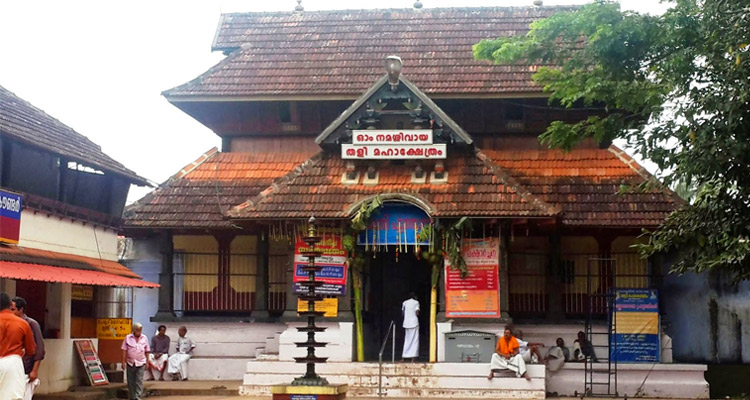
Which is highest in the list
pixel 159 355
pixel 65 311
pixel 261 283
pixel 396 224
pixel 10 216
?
pixel 396 224

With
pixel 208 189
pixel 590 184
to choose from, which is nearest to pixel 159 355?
pixel 208 189

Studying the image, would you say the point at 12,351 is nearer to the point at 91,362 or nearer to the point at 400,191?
the point at 91,362

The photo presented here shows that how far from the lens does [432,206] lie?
2005cm

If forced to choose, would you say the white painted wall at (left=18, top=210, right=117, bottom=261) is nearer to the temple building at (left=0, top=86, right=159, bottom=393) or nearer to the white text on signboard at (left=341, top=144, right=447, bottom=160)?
the temple building at (left=0, top=86, right=159, bottom=393)

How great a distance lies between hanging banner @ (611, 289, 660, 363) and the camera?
70.2ft

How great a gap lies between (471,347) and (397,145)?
4106 mm

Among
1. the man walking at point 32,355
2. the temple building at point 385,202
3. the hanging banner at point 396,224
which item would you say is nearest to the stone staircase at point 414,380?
the temple building at point 385,202

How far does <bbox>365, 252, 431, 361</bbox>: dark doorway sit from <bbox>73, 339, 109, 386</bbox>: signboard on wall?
5.57 metres

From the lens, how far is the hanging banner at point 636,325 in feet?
70.2

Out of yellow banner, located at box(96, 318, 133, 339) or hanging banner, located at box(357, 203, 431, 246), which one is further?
yellow banner, located at box(96, 318, 133, 339)

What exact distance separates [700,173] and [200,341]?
1184cm

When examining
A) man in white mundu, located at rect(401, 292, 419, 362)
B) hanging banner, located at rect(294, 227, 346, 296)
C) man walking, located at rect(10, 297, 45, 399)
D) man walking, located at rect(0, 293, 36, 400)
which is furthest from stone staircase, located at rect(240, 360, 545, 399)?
man walking, located at rect(0, 293, 36, 400)

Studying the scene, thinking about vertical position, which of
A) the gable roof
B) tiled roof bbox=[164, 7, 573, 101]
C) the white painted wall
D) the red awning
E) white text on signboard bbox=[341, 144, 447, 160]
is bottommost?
the red awning

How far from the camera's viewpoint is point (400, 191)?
20578 millimetres
